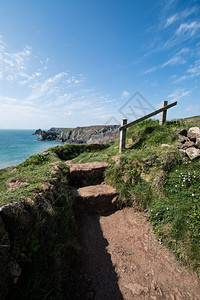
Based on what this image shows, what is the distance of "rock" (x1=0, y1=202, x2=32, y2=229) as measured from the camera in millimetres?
2027

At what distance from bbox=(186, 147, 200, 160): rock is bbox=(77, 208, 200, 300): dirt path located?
109 inches

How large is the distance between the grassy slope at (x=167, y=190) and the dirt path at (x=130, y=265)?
1.12 ft

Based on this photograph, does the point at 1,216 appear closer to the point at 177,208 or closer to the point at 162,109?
the point at 177,208

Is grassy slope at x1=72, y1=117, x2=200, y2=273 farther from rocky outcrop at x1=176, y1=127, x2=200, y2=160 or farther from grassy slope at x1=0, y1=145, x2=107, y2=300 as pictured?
grassy slope at x1=0, y1=145, x2=107, y2=300

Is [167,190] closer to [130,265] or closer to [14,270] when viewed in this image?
[130,265]

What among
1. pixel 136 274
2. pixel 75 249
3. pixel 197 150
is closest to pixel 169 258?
pixel 136 274

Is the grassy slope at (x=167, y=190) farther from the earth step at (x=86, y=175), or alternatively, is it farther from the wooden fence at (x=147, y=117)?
the wooden fence at (x=147, y=117)

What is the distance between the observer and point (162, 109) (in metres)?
7.12

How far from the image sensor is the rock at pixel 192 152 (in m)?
4.70

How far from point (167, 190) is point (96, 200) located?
244cm

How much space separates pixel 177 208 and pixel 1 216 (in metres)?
4.04

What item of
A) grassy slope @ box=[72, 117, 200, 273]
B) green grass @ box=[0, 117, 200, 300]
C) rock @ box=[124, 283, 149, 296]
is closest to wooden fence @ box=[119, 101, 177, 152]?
green grass @ box=[0, 117, 200, 300]

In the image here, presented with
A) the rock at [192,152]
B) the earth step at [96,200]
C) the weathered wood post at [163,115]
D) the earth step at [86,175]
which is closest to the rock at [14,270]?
the earth step at [96,200]

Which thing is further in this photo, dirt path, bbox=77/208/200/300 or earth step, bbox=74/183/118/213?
earth step, bbox=74/183/118/213
